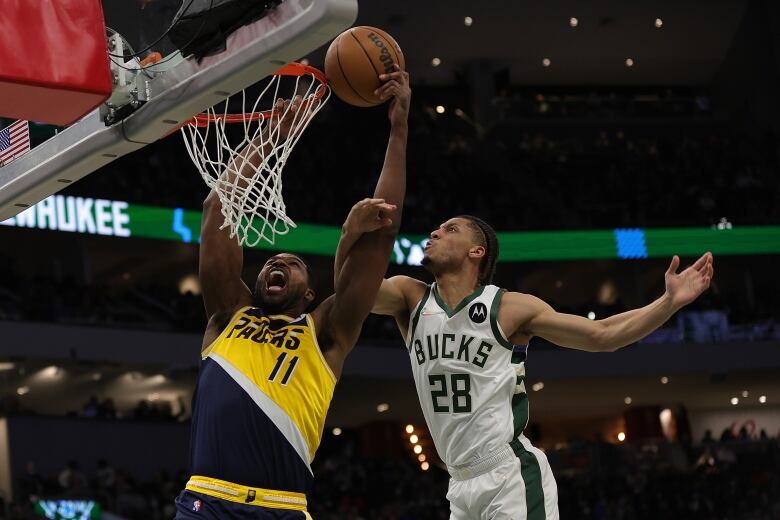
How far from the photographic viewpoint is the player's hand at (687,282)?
213 inches

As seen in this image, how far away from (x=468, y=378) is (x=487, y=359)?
5.0 inches

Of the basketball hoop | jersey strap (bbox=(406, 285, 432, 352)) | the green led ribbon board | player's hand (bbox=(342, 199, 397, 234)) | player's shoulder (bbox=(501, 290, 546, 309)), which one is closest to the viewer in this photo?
player's hand (bbox=(342, 199, 397, 234))

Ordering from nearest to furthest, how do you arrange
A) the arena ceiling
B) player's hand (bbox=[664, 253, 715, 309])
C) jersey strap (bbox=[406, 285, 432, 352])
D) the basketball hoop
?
the basketball hoop < player's hand (bbox=[664, 253, 715, 309]) < jersey strap (bbox=[406, 285, 432, 352]) < the arena ceiling

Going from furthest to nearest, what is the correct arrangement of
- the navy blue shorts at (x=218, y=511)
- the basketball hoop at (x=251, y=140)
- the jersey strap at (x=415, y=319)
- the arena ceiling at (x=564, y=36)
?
the arena ceiling at (x=564, y=36) → the jersey strap at (x=415, y=319) → the basketball hoop at (x=251, y=140) → the navy blue shorts at (x=218, y=511)

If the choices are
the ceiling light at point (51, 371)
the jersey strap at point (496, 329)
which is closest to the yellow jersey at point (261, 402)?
the jersey strap at point (496, 329)

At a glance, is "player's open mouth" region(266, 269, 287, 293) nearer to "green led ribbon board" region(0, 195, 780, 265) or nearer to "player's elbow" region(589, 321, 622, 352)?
"player's elbow" region(589, 321, 622, 352)

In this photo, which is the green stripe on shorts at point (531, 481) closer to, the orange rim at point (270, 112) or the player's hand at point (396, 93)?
the player's hand at point (396, 93)

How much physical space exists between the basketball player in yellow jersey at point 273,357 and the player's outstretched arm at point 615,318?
2.93 ft

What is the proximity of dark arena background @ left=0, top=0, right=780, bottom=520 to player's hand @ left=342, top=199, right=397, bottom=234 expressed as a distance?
13179 millimetres

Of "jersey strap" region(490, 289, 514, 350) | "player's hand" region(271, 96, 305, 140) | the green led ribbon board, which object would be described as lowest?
"jersey strap" region(490, 289, 514, 350)

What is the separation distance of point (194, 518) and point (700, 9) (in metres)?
27.8

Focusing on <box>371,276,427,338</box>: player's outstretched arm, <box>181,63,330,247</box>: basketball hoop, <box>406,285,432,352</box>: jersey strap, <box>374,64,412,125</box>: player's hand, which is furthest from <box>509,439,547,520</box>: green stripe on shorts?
<box>374,64,412,125</box>: player's hand

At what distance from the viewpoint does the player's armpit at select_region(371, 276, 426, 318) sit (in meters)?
5.94

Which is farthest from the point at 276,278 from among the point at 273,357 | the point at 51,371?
the point at 51,371
